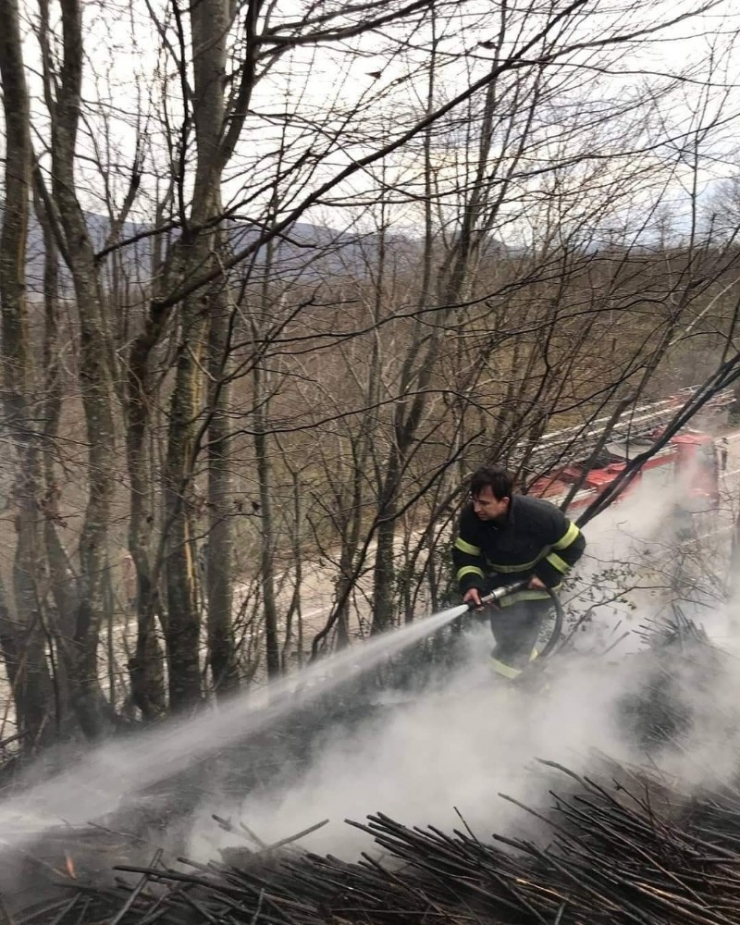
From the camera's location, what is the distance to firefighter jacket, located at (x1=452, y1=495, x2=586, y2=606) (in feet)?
13.6

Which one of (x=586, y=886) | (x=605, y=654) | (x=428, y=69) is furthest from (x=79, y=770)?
(x=428, y=69)

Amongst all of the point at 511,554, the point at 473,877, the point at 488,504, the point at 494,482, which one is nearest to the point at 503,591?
the point at 511,554

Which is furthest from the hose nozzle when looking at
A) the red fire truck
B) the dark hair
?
the red fire truck

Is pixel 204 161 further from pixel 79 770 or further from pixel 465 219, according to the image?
pixel 79 770

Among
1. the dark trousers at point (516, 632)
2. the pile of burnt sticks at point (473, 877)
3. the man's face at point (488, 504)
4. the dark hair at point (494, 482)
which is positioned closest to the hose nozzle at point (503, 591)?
the dark trousers at point (516, 632)

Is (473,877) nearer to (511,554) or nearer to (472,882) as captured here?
(472,882)

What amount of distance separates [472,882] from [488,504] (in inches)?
79.5

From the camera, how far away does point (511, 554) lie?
436 cm

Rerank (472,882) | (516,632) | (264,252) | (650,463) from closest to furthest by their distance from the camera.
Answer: (472,882)
(516,632)
(264,252)
(650,463)

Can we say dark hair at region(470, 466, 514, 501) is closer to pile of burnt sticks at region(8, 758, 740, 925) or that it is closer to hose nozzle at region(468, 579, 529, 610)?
hose nozzle at region(468, 579, 529, 610)

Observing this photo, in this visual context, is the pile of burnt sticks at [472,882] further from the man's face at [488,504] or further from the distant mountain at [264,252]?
the distant mountain at [264,252]

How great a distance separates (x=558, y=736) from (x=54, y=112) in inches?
221

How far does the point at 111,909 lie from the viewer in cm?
292

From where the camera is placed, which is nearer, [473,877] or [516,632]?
[473,877]
